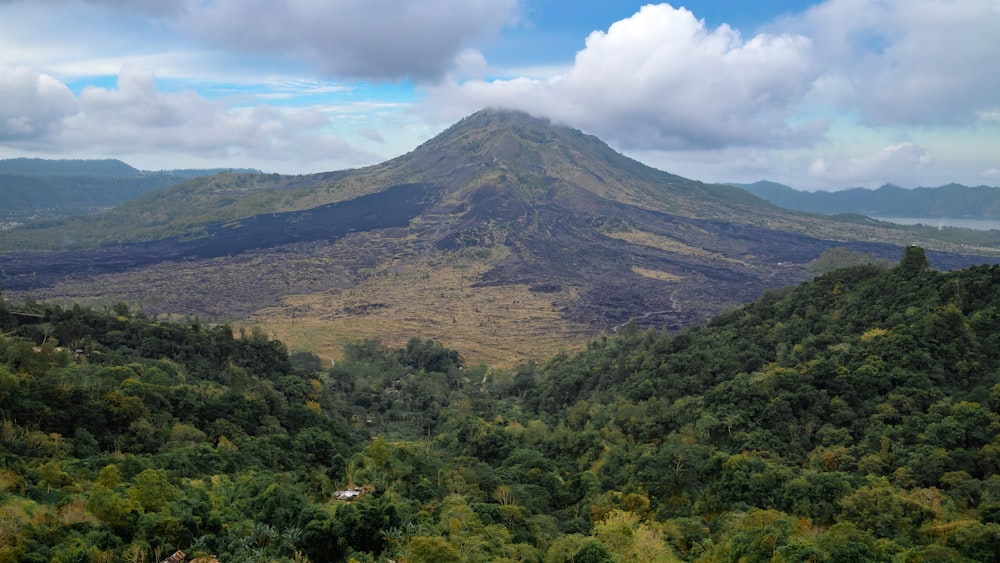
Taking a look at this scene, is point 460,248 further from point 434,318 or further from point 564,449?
point 564,449

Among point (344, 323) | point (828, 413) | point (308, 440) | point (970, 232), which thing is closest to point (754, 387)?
point (828, 413)

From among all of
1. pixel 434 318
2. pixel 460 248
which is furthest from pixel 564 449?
pixel 460 248

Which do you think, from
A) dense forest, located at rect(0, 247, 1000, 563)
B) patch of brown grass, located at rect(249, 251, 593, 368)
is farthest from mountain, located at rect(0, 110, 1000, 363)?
dense forest, located at rect(0, 247, 1000, 563)

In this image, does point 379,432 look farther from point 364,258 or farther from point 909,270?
point 364,258

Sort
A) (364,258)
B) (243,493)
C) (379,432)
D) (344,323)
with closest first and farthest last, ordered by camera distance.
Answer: (243,493) → (379,432) → (344,323) → (364,258)

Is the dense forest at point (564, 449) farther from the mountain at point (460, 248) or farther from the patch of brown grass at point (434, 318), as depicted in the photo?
the mountain at point (460, 248)

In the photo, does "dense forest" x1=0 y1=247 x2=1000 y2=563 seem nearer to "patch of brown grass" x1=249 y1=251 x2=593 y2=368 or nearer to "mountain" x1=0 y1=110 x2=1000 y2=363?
"patch of brown grass" x1=249 y1=251 x2=593 y2=368
